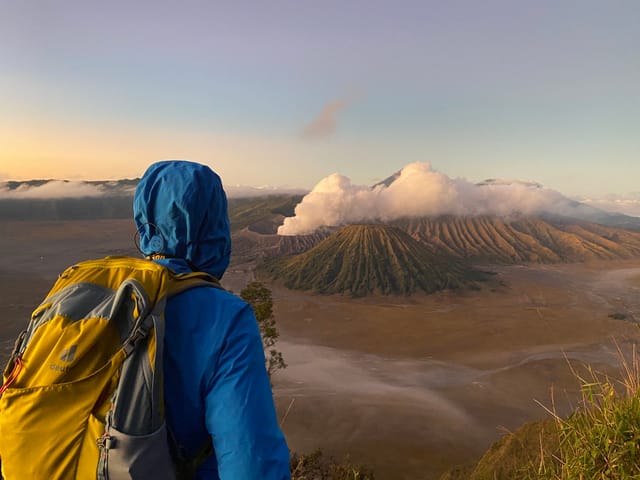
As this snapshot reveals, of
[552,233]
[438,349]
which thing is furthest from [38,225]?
Result: [552,233]

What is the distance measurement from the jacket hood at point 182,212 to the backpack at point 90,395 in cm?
35

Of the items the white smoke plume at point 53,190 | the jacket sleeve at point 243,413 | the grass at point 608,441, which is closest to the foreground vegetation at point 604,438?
the grass at point 608,441

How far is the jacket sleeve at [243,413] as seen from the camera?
38.8 inches

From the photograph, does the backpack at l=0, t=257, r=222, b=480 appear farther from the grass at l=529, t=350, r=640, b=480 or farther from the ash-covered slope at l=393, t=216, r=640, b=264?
the ash-covered slope at l=393, t=216, r=640, b=264

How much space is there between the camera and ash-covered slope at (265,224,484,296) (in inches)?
2258

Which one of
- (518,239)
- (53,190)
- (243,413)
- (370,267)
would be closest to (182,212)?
(243,413)

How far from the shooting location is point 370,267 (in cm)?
6206

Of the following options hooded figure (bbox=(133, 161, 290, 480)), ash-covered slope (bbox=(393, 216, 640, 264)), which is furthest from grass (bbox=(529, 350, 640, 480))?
ash-covered slope (bbox=(393, 216, 640, 264))

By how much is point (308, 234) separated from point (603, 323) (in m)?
59.7

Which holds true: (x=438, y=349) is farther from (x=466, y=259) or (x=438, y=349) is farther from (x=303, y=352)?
(x=466, y=259)

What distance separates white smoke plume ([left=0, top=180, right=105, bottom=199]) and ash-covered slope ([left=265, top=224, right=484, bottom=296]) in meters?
112

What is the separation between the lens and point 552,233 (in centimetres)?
9994

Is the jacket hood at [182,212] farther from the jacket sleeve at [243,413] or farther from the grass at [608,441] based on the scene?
the grass at [608,441]

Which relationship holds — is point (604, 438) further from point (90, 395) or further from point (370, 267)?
point (370, 267)
